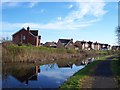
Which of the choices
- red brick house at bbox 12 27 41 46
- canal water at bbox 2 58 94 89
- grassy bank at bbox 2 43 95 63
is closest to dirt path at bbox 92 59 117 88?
canal water at bbox 2 58 94 89

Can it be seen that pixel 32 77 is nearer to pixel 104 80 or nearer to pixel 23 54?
pixel 104 80

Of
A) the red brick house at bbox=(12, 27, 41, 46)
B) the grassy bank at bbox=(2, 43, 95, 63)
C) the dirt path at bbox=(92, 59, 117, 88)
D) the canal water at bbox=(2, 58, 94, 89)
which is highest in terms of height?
the red brick house at bbox=(12, 27, 41, 46)

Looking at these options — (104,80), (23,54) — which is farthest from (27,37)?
(104,80)

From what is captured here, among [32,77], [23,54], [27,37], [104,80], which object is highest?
[27,37]

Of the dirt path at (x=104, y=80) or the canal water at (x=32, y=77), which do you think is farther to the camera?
the canal water at (x=32, y=77)

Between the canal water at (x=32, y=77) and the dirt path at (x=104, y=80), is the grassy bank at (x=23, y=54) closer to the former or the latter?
the canal water at (x=32, y=77)

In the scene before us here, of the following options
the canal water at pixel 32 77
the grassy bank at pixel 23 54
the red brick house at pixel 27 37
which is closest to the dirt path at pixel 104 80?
the canal water at pixel 32 77

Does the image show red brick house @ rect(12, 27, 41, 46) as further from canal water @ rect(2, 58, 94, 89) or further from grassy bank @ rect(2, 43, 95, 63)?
canal water @ rect(2, 58, 94, 89)

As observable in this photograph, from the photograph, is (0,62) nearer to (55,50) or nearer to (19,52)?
(19,52)

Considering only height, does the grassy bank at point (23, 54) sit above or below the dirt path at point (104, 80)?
above

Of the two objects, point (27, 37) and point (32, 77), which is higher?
point (27, 37)

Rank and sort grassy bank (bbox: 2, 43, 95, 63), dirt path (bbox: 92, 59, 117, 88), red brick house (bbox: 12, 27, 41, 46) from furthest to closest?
red brick house (bbox: 12, 27, 41, 46) → grassy bank (bbox: 2, 43, 95, 63) → dirt path (bbox: 92, 59, 117, 88)

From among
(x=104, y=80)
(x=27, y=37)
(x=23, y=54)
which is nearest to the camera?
(x=104, y=80)

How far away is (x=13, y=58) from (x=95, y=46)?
131887 millimetres
